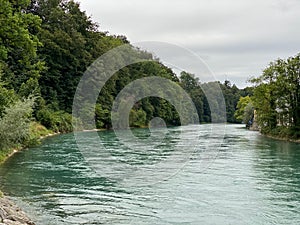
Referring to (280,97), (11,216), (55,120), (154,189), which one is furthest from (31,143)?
(280,97)

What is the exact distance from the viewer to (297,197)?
619 inches

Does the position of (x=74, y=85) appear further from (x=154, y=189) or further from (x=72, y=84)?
(x=154, y=189)

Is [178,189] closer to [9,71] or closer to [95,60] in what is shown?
[9,71]

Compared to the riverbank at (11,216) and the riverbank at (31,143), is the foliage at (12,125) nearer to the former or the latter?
the riverbank at (31,143)

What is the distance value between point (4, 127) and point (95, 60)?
46934 millimetres

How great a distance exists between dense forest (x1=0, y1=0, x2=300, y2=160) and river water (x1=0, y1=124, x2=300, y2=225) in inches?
197

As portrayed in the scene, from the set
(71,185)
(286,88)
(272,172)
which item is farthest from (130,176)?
(286,88)

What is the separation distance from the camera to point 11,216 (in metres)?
11.4

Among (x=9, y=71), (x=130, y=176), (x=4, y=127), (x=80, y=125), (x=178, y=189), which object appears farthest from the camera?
(x=80, y=125)

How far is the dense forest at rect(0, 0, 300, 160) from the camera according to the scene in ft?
145

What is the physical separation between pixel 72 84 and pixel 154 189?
50.7 meters

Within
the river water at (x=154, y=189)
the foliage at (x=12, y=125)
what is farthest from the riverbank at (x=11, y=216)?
the foliage at (x=12, y=125)

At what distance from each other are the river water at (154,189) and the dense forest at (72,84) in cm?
500

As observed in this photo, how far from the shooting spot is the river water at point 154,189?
13.1 meters
